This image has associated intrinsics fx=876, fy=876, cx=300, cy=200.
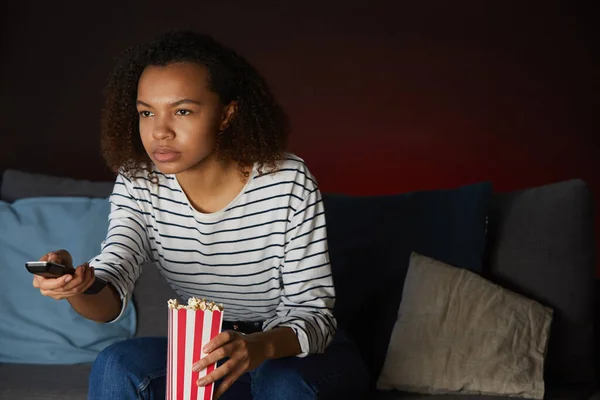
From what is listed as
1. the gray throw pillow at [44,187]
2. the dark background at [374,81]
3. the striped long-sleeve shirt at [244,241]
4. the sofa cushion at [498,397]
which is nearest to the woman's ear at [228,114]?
the striped long-sleeve shirt at [244,241]

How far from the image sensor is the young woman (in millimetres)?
1801

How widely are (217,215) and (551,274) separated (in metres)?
0.98

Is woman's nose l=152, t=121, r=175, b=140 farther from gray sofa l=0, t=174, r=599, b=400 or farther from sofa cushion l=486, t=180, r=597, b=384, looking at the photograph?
sofa cushion l=486, t=180, r=597, b=384

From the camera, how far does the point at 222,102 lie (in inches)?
76.4

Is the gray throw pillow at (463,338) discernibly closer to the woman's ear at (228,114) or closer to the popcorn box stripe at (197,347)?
the woman's ear at (228,114)

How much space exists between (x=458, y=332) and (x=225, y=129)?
801 millimetres

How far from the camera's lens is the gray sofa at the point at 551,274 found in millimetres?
2324

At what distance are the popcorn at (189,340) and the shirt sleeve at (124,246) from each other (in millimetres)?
324

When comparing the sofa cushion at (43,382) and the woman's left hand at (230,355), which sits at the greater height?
the woman's left hand at (230,355)

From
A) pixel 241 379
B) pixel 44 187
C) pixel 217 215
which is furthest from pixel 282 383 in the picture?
pixel 44 187

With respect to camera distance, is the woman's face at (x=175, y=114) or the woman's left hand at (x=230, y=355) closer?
the woman's left hand at (x=230, y=355)

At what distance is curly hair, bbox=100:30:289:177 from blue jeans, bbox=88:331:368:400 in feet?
1.46

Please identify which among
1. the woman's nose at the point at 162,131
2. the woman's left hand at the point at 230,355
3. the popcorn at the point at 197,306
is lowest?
the woman's left hand at the point at 230,355

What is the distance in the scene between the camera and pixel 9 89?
342cm
